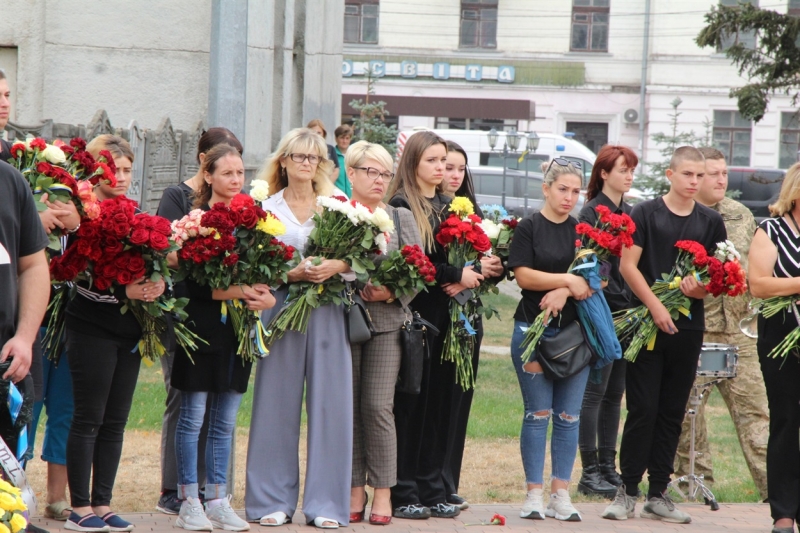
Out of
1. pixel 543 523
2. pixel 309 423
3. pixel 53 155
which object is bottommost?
pixel 543 523

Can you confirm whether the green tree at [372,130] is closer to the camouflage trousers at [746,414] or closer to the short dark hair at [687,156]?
the camouflage trousers at [746,414]

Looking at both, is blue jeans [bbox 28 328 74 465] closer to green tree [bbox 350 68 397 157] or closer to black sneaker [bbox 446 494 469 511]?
black sneaker [bbox 446 494 469 511]

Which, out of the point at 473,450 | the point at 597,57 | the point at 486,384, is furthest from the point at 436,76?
the point at 473,450

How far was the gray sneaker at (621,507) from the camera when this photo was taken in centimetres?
636

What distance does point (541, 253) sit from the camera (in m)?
6.25

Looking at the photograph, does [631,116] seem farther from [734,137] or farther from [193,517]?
[193,517]

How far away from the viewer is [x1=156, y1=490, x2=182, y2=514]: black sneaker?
604 centimetres

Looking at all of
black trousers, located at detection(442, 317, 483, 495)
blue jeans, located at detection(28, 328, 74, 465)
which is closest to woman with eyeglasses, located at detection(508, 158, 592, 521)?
black trousers, located at detection(442, 317, 483, 495)

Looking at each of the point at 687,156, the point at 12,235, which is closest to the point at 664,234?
the point at 687,156

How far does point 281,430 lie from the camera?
5938mm

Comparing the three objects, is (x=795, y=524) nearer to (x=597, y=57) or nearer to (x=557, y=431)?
(x=557, y=431)

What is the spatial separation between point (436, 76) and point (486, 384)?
111 feet

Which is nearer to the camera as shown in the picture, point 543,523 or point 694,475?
point 543,523

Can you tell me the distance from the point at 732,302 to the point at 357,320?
10.3ft
